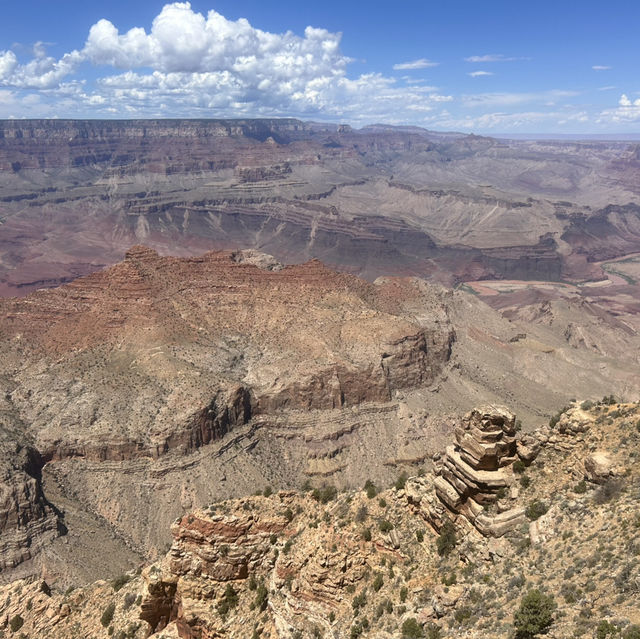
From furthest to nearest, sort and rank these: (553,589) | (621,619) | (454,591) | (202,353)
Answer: (202,353), (454,591), (553,589), (621,619)

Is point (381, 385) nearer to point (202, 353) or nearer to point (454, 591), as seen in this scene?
point (202, 353)

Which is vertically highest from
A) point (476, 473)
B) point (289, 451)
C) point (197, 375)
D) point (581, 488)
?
point (581, 488)

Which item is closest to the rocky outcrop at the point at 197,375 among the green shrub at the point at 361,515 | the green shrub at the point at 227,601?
the green shrub at the point at 227,601

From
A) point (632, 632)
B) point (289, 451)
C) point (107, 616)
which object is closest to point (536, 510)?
point (632, 632)

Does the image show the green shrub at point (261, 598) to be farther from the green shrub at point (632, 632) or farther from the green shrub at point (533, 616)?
the green shrub at point (632, 632)

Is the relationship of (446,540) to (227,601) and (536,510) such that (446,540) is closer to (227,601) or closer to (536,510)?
(536,510)

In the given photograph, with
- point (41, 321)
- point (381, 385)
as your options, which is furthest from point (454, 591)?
point (41, 321)
